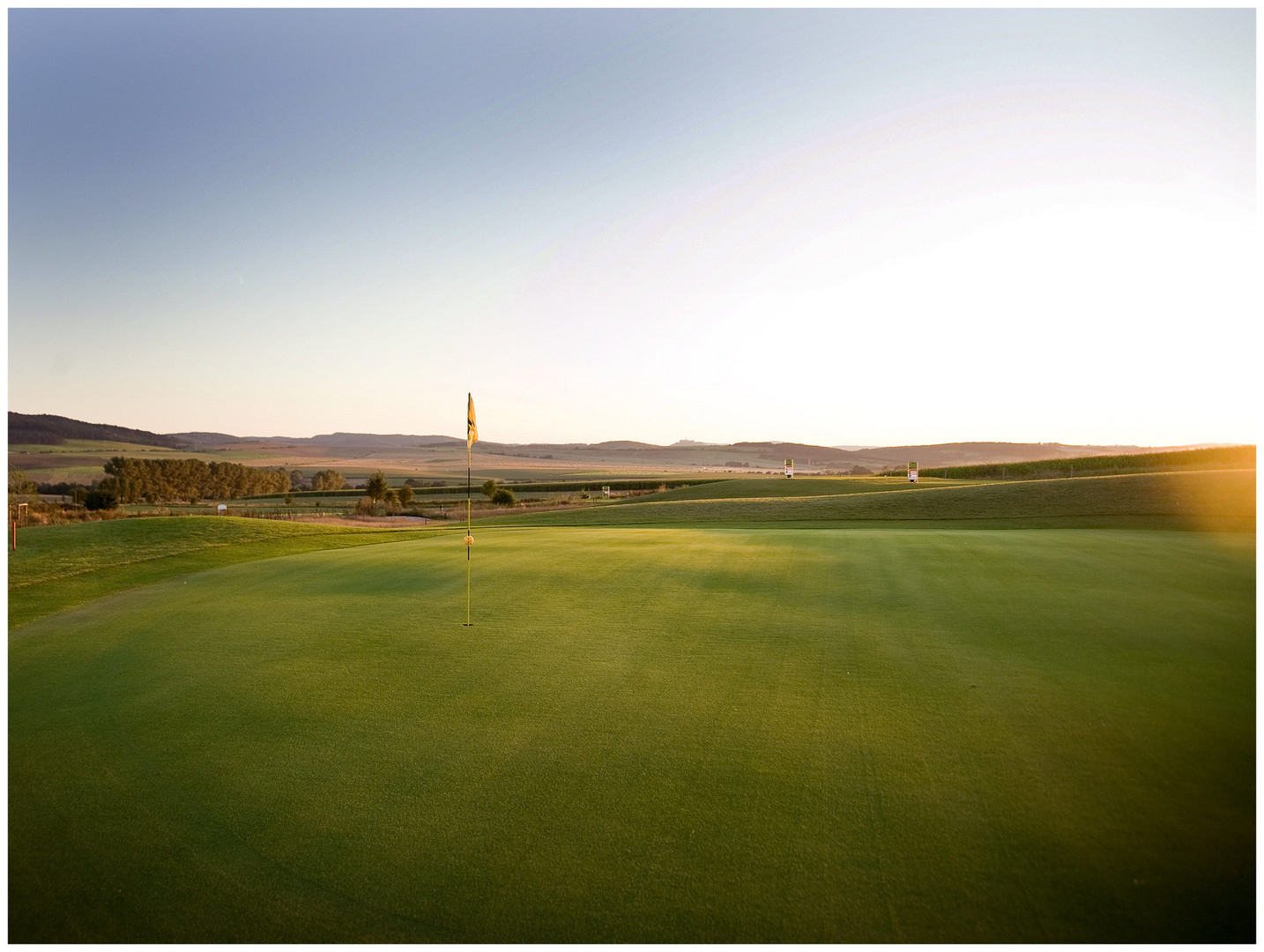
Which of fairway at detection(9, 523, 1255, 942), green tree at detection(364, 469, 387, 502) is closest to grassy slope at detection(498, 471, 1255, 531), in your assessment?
fairway at detection(9, 523, 1255, 942)

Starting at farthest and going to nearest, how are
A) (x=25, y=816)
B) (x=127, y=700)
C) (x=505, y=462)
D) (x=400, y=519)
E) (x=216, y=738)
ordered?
(x=505, y=462)
(x=400, y=519)
(x=127, y=700)
(x=216, y=738)
(x=25, y=816)

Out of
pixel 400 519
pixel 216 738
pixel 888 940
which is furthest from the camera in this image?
pixel 400 519

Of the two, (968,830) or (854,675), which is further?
(854,675)

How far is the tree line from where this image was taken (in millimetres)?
68125

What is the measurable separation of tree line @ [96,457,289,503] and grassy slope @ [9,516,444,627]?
1967 inches

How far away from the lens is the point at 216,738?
5531 millimetres

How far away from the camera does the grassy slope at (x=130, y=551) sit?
509 inches

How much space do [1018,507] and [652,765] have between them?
28127mm

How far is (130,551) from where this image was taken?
17797mm

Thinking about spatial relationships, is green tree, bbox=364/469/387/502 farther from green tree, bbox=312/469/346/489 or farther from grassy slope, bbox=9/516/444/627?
grassy slope, bbox=9/516/444/627

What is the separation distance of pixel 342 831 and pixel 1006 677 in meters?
6.07

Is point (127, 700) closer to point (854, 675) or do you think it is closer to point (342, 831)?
point (342, 831)

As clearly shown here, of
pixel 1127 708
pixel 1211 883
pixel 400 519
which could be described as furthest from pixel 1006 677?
pixel 400 519

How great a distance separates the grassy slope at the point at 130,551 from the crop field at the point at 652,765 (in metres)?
3.21
